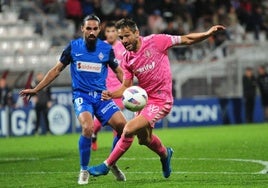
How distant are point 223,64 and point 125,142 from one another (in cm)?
1881

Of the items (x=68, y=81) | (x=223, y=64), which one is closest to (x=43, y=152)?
(x=68, y=81)

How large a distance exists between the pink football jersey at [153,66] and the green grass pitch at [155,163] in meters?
1.28

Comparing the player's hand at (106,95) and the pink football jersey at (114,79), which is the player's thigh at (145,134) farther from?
the pink football jersey at (114,79)

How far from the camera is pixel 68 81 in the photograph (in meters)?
28.8

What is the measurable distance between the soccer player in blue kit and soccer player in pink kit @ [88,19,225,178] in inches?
25.6

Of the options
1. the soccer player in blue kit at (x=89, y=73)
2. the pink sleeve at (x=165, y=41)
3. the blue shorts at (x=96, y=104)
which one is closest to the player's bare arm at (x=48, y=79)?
the soccer player in blue kit at (x=89, y=73)

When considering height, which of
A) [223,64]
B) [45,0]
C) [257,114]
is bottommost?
[257,114]

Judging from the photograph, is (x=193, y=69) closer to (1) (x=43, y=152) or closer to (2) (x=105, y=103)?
(1) (x=43, y=152)

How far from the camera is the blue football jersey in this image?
1239cm

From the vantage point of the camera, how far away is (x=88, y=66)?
1247cm

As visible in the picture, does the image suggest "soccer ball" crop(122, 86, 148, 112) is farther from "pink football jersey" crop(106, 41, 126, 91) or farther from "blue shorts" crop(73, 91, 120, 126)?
"pink football jersey" crop(106, 41, 126, 91)

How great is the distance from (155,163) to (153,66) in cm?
329

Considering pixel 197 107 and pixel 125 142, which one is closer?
pixel 125 142

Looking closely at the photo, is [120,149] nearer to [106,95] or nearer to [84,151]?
[84,151]
